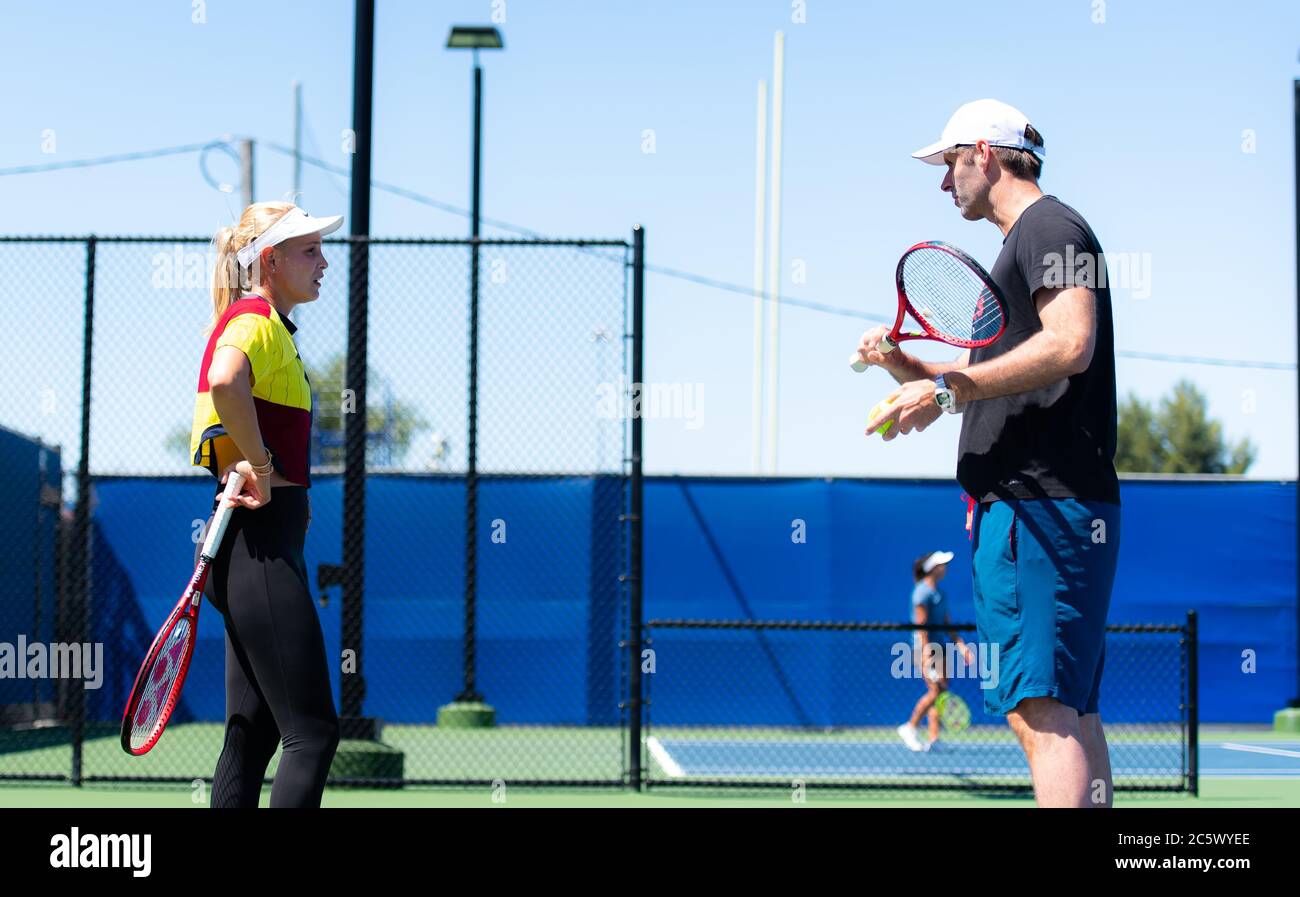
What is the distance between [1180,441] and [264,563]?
56938 mm

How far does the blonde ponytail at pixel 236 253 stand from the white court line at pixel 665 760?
5309 millimetres

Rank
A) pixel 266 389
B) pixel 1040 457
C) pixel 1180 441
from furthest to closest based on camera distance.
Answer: pixel 1180 441 → pixel 266 389 → pixel 1040 457

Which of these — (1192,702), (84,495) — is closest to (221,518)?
(84,495)

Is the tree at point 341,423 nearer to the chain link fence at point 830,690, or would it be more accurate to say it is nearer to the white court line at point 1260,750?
the chain link fence at point 830,690

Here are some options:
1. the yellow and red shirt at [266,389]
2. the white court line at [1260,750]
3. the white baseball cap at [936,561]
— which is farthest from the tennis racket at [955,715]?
the yellow and red shirt at [266,389]

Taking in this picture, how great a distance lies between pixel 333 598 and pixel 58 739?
2588mm

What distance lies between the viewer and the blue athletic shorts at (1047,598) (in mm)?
3457

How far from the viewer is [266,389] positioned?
12.6ft

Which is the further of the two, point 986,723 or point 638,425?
point 986,723

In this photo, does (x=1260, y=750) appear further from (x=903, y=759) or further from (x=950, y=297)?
(x=950, y=297)

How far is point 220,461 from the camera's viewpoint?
387 centimetres
